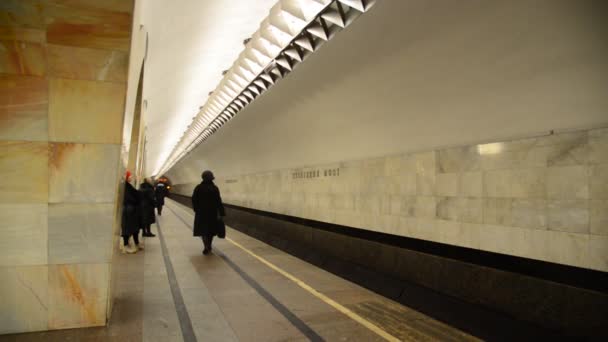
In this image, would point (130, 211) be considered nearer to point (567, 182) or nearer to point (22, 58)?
point (22, 58)

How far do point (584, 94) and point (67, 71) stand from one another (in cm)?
501

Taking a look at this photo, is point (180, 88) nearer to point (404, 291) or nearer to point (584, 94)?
point (404, 291)

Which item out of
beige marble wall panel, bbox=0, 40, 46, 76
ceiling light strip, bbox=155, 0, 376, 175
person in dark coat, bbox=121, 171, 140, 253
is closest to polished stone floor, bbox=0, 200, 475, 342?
person in dark coat, bbox=121, 171, 140, 253

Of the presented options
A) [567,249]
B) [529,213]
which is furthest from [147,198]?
[567,249]

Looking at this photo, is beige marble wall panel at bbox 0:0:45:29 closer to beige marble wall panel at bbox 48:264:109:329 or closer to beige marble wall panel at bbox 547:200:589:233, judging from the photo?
beige marble wall panel at bbox 48:264:109:329

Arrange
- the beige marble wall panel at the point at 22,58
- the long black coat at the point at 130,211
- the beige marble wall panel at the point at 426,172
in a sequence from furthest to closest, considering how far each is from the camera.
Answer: the long black coat at the point at 130,211
the beige marble wall panel at the point at 426,172
the beige marble wall panel at the point at 22,58

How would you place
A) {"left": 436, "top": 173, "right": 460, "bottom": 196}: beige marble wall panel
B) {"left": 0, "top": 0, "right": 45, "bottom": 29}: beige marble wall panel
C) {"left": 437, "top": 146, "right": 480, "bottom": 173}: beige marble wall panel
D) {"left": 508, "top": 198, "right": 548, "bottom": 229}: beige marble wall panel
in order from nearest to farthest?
{"left": 0, "top": 0, "right": 45, "bottom": 29}: beige marble wall panel, {"left": 508, "top": 198, "right": 548, "bottom": 229}: beige marble wall panel, {"left": 437, "top": 146, "right": 480, "bottom": 173}: beige marble wall panel, {"left": 436, "top": 173, "right": 460, "bottom": 196}: beige marble wall panel

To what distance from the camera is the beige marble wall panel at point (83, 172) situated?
155 inches

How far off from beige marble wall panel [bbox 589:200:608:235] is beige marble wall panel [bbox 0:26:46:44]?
5.38 meters

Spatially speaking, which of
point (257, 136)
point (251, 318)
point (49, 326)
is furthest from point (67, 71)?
point (257, 136)

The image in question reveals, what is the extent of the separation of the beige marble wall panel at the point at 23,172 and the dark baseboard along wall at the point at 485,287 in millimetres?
4382

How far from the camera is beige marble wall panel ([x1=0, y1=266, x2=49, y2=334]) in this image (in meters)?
3.77

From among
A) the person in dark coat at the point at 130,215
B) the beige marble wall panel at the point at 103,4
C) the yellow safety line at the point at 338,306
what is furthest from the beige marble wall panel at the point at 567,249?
the person in dark coat at the point at 130,215

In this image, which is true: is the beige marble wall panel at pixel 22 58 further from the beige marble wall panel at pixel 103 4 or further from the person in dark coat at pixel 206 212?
the person in dark coat at pixel 206 212
